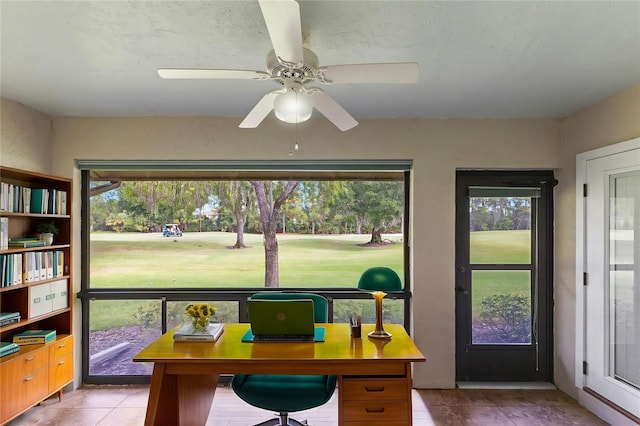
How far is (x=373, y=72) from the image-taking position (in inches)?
63.6

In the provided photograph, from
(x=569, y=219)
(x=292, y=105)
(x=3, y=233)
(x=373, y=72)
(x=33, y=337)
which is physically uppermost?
(x=373, y=72)

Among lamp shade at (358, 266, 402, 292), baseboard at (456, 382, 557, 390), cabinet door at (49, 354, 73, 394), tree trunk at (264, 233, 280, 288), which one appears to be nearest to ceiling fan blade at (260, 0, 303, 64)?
lamp shade at (358, 266, 402, 292)

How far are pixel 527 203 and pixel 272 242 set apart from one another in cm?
237

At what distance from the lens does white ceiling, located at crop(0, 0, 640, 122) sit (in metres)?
1.70

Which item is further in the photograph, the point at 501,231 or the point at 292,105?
the point at 501,231

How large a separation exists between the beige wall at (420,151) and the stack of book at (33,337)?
41 cm

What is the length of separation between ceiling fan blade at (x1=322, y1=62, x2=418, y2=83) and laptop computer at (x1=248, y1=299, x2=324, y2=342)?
118cm

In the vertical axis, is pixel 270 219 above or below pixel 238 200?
below

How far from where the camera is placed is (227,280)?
3518 mm

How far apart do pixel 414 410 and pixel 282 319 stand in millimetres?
1539

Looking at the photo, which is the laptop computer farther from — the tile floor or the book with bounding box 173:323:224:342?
the tile floor

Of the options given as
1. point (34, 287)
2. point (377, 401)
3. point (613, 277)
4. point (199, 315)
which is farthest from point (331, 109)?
point (34, 287)

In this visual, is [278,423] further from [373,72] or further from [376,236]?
[373,72]

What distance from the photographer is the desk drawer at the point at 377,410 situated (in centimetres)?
193
